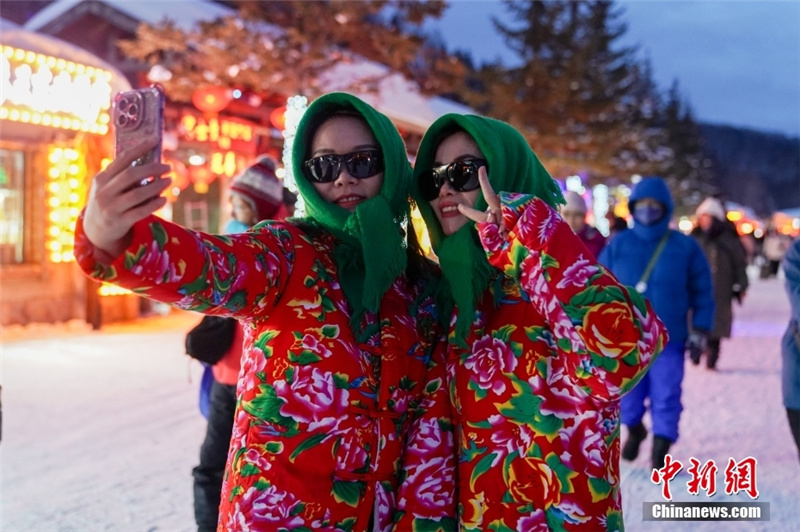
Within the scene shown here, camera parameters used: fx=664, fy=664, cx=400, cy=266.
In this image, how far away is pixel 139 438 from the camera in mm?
4824

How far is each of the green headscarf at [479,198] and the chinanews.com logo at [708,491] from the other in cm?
263

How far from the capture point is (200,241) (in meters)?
1.39

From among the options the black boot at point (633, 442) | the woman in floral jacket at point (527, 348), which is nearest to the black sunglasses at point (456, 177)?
the woman in floral jacket at point (527, 348)

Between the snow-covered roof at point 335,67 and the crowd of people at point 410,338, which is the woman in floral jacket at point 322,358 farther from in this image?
the snow-covered roof at point 335,67

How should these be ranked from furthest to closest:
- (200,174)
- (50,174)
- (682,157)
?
1. (682,157)
2. (200,174)
3. (50,174)

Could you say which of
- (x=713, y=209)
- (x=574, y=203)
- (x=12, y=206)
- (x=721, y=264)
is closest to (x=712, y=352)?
(x=721, y=264)

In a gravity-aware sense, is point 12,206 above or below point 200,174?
below

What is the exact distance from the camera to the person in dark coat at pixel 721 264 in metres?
7.73

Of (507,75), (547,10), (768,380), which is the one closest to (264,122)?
(768,380)

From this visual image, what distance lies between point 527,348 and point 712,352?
687 centimetres

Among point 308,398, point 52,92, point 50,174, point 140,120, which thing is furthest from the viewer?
point 50,174

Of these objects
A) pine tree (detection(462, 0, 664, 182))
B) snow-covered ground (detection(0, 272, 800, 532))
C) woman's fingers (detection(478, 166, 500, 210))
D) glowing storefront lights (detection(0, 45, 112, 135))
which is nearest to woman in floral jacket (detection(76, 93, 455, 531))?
woman's fingers (detection(478, 166, 500, 210))

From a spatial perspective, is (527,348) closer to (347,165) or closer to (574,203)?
(347,165)

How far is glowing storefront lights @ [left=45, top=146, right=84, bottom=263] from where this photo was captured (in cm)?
958
